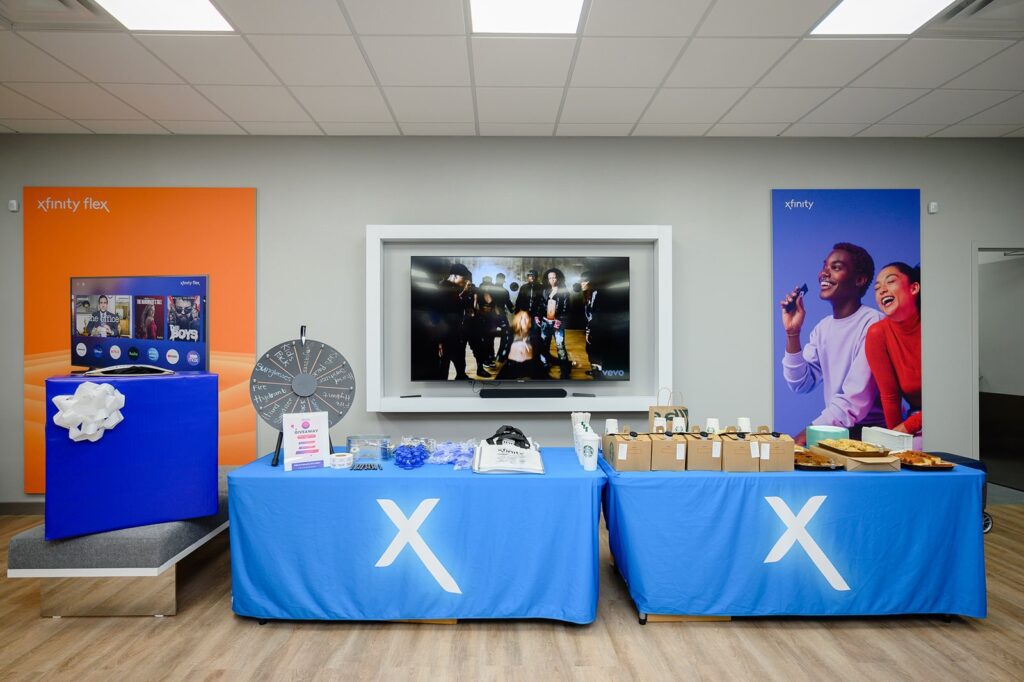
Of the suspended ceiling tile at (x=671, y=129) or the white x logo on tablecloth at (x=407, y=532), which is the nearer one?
the white x logo on tablecloth at (x=407, y=532)

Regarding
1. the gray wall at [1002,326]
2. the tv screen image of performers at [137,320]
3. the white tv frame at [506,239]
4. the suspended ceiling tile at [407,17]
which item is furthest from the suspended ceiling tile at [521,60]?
A: the gray wall at [1002,326]

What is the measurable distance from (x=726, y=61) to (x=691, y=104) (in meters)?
0.59

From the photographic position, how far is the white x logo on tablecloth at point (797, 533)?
2.55m

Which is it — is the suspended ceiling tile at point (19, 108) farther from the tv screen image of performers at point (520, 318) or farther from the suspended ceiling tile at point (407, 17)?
the tv screen image of performers at point (520, 318)

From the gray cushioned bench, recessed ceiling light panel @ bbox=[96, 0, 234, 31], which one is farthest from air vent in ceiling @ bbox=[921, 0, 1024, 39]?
the gray cushioned bench

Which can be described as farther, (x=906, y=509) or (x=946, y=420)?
(x=946, y=420)

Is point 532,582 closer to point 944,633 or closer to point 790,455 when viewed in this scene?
point 790,455

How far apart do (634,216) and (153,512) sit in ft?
12.6

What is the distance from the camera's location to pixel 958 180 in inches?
177

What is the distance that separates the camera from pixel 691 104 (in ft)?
12.4

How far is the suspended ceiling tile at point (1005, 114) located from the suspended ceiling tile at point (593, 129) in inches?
104

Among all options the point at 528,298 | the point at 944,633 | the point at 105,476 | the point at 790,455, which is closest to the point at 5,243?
the point at 105,476

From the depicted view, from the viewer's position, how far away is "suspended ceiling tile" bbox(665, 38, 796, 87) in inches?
118

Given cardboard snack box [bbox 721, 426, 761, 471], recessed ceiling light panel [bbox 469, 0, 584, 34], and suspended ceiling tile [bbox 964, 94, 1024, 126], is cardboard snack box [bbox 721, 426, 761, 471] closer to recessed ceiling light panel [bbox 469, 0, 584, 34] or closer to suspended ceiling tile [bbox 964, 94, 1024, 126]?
recessed ceiling light panel [bbox 469, 0, 584, 34]
